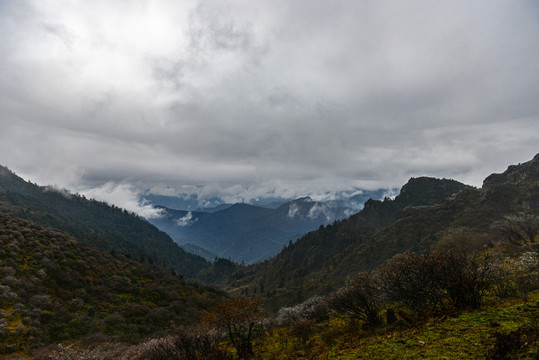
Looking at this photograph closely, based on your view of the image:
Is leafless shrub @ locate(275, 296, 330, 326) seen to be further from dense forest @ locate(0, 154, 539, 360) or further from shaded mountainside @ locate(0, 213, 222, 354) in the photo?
shaded mountainside @ locate(0, 213, 222, 354)

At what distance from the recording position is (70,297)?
68.7 meters

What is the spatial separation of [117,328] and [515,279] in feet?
242

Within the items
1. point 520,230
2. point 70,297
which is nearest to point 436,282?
point 520,230

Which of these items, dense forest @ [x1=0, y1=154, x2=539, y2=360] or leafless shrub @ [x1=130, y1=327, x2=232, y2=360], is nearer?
dense forest @ [x1=0, y1=154, x2=539, y2=360]

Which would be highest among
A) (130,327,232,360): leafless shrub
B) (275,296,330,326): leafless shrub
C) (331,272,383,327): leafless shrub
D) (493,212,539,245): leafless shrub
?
(493,212,539,245): leafless shrub

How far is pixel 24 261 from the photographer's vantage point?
69.6 metres

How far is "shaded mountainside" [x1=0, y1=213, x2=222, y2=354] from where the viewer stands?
4984 cm

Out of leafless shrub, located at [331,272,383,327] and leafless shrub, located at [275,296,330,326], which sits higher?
leafless shrub, located at [331,272,383,327]

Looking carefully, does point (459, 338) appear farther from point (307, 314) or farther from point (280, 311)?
point (280, 311)

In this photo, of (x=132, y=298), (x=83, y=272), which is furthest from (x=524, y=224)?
(x=83, y=272)

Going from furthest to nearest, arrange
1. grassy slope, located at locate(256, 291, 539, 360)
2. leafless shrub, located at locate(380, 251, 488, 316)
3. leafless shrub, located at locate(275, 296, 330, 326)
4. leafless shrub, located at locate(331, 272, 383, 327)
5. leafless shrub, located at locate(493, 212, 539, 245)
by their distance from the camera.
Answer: leafless shrub, located at locate(493, 212, 539, 245) < leafless shrub, located at locate(275, 296, 330, 326) < leafless shrub, located at locate(331, 272, 383, 327) < leafless shrub, located at locate(380, 251, 488, 316) < grassy slope, located at locate(256, 291, 539, 360)

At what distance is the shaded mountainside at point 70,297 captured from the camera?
49.8 metres

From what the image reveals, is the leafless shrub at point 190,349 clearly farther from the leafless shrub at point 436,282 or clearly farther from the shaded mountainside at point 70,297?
the shaded mountainside at point 70,297

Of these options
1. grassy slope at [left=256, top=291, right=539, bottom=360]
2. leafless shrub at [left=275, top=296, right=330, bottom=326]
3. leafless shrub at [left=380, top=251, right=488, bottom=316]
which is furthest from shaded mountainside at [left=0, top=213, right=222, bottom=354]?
leafless shrub at [left=380, top=251, right=488, bottom=316]
